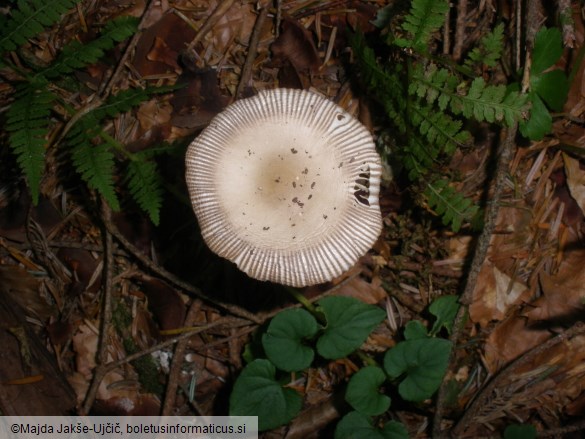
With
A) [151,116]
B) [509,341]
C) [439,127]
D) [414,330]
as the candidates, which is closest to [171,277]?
[151,116]

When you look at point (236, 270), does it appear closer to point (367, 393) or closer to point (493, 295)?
point (367, 393)

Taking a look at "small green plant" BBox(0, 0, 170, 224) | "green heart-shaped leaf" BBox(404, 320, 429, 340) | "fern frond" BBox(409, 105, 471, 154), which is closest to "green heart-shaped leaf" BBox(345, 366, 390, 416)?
"green heart-shaped leaf" BBox(404, 320, 429, 340)

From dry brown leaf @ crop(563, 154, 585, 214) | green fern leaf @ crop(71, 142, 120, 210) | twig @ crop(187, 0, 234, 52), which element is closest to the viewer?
green fern leaf @ crop(71, 142, 120, 210)

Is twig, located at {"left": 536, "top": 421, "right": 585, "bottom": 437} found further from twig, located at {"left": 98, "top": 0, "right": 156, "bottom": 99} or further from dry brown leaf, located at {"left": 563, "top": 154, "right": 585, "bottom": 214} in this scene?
twig, located at {"left": 98, "top": 0, "right": 156, "bottom": 99}

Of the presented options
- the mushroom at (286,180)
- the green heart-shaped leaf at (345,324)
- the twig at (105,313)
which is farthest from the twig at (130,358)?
the mushroom at (286,180)

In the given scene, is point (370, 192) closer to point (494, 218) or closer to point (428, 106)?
point (428, 106)

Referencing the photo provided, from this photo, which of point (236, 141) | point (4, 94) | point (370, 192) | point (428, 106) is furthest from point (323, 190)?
point (4, 94)
